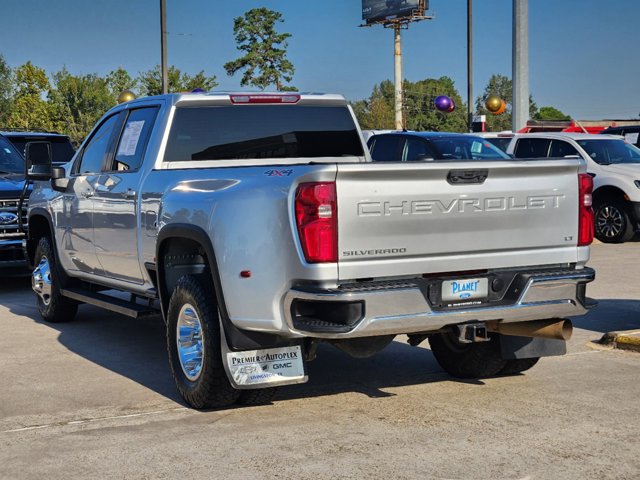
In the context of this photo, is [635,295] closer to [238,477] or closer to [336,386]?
[336,386]

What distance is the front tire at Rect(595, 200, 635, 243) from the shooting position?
18078mm

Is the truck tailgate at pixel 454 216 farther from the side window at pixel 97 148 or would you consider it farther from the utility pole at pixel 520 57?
the utility pole at pixel 520 57

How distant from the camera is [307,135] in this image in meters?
8.19

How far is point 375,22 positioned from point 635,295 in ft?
255

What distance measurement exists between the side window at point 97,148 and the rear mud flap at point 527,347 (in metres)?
3.80

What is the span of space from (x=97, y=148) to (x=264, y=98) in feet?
6.05

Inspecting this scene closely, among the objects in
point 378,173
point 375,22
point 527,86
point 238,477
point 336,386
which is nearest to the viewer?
point 238,477

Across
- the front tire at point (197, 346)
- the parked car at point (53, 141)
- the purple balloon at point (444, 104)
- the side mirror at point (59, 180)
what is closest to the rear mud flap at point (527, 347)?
the front tire at point (197, 346)

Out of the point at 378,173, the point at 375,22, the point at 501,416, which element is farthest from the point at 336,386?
the point at 375,22

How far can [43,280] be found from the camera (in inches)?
398

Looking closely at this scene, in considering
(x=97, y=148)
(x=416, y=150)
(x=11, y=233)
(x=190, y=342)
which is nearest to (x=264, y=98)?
(x=97, y=148)

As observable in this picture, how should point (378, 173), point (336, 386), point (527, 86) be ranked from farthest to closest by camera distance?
point (527, 86) → point (336, 386) → point (378, 173)

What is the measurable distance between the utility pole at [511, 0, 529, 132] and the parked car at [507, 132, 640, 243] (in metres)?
4.69

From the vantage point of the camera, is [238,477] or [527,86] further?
[527,86]
